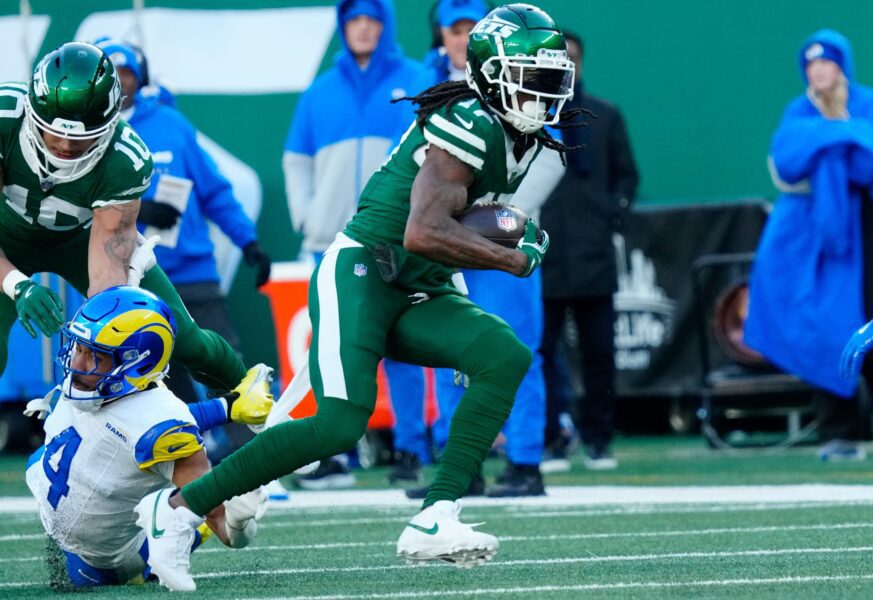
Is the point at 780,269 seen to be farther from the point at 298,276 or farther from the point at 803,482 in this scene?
the point at 298,276

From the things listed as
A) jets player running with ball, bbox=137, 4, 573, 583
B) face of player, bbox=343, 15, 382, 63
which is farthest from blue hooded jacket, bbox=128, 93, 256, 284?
jets player running with ball, bbox=137, 4, 573, 583

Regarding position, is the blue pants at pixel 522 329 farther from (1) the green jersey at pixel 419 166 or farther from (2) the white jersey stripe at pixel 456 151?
(2) the white jersey stripe at pixel 456 151

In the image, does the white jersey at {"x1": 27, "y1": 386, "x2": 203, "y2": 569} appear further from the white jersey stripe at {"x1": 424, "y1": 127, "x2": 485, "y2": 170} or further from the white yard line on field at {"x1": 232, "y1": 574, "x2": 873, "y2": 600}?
the white jersey stripe at {"x1": 424, "y1": 127, "x2": 485, "y2": 170}

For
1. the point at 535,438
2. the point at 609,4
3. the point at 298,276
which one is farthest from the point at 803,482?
the point at 609,4

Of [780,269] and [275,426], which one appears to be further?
[780,269]

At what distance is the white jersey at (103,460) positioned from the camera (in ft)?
15.6

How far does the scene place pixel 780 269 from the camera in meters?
9.44

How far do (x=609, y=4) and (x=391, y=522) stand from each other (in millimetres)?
5641

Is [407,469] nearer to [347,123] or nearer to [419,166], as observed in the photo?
[347,123]

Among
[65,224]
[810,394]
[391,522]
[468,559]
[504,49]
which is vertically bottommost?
[810,394]

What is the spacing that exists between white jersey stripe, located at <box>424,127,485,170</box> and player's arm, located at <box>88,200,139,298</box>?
3.82 ft

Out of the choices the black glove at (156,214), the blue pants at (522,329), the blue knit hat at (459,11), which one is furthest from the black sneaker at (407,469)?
the blue knit hat at (459,11)

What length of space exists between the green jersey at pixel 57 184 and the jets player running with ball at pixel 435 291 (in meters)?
0.80

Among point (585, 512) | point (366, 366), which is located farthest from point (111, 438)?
point (585, 512)
